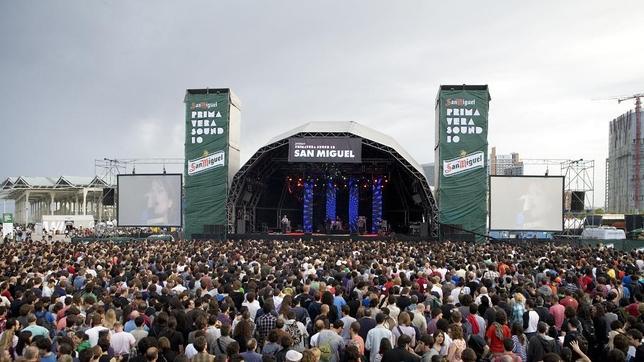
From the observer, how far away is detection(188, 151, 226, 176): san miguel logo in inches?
1184

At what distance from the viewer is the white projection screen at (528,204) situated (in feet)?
92.7

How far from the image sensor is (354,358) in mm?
5242

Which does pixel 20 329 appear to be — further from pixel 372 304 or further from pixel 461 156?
pixel 461 156

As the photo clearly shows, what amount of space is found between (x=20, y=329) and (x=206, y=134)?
2399cm

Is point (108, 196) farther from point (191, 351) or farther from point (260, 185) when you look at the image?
point (191, 351)

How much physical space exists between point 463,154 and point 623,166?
62237 millimetres

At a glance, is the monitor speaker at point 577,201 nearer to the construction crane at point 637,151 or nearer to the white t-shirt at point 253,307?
the white t-shirt at point 253,307

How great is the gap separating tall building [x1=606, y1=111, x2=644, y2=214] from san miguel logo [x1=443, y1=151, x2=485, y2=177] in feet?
177

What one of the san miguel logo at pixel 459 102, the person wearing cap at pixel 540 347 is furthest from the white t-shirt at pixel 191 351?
the san miguel logo at pixel 459 102

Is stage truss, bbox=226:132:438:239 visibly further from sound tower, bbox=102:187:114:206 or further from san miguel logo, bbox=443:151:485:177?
sound tower, bbox=102:187:114:206

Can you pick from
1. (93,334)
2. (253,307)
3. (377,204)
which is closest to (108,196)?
(377,204)

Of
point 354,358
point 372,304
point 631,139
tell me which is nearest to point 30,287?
point 372,304

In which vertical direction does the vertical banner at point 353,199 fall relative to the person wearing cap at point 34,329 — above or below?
above

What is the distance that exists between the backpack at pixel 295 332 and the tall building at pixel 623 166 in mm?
77173
